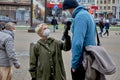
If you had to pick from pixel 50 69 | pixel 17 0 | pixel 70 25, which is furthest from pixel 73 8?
pixel 17 0

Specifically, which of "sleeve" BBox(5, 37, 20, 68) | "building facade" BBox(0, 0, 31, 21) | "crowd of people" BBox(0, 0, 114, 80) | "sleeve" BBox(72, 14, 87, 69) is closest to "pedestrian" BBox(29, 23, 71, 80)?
"crowd of people" BBox(0, 0, 114, 80)

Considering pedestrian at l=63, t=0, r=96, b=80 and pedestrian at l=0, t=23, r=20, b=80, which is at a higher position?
pedestrian at l=63, t=0, r=96, b=80

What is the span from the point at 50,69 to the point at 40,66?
15cm

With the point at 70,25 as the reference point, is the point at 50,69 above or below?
below

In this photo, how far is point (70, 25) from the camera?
5.95 metres

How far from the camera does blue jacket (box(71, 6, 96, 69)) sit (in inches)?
214

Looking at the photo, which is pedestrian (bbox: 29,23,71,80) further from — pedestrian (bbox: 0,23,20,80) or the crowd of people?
pedestrian (bbox: 0,23,20,80)

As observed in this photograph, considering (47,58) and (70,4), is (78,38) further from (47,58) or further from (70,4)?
(47,58)

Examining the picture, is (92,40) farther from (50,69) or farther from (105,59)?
(50,69)

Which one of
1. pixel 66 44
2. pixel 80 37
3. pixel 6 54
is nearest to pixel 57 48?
pixel 66 44

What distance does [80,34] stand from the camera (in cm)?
544

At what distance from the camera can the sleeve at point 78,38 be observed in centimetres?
543

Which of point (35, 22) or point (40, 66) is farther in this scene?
point (35, 22)

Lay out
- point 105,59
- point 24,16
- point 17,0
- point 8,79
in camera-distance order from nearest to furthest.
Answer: point 105,59 → point 8,79 → point 17,0 → point 24,16
